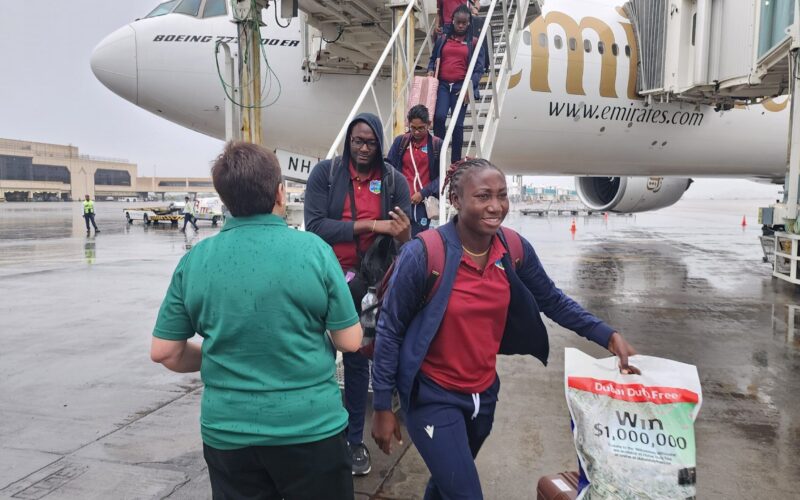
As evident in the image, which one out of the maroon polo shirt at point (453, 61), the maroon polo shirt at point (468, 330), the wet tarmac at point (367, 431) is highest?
the maroon polo shirt at point (453, 61)

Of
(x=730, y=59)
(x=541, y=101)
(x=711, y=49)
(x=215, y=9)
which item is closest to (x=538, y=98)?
(x=541, y=101)

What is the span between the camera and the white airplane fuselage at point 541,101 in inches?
320

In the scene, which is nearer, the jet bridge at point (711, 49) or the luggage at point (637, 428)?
the luggage at point (637, 428)

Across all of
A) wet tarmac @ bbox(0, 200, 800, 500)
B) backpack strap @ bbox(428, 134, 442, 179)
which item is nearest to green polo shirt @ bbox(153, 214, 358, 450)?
wet tarmac @ bbox(0, 200, 800, 500)

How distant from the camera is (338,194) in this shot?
3037 millimetres

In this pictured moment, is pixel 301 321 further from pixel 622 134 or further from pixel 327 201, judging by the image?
pixel 622 134

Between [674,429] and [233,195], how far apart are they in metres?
1.58

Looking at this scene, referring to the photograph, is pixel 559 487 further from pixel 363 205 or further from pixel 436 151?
pixel 436 151

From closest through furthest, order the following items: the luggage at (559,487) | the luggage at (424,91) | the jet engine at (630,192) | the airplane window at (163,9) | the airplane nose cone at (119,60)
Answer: the luggage at (559,487) < the luggage at (424,91) < the airplane nose cone at (119,60) < the airplane window at (163,9) < the jet engine at (630,192)

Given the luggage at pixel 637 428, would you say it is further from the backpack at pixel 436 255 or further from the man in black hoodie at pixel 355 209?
the man in black hoodie at pixel 355 209

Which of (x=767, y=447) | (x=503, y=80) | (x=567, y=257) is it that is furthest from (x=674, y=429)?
(x=567, y=257)

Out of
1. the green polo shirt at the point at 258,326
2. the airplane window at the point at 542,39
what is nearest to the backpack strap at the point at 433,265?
the green polo shirt at the point at 258,326

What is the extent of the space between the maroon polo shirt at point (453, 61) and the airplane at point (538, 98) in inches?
101

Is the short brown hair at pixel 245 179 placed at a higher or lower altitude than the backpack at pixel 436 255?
higher
